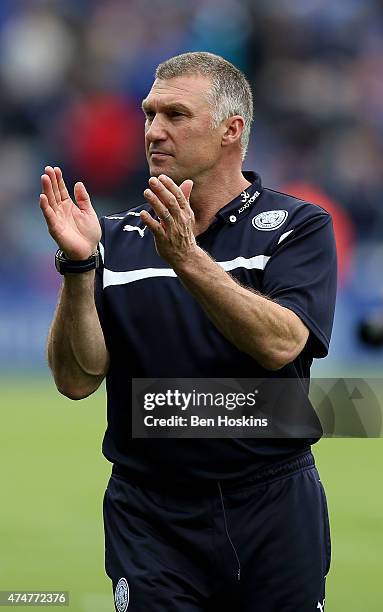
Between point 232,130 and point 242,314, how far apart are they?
0.86 metres

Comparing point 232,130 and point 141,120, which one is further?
point 141,120

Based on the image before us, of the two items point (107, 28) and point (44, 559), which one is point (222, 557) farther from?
point (107, 28)

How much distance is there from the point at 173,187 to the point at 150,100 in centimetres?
67

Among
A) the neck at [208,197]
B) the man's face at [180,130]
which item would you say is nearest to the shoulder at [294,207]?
the neck at [208,197]

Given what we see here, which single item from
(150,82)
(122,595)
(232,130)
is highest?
(150,82)

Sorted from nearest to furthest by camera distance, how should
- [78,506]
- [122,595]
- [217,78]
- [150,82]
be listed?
[122,595], [217,78], [78,506], [150,82]

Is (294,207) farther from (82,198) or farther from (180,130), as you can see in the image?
(82,198)

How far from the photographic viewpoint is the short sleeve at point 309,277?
347 cm

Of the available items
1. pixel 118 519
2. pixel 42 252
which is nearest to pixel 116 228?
pixel 118 519

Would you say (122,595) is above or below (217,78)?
below

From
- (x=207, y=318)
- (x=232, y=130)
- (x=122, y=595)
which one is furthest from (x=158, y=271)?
(x=122, y=595)

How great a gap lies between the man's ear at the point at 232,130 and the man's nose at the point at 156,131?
0.77 ft

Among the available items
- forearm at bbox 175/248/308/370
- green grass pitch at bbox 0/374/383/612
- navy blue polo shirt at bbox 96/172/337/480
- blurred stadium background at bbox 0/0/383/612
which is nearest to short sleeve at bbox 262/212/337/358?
navy blue polo shirt at bbox 96/172/337/480

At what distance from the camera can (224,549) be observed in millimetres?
3504
